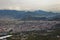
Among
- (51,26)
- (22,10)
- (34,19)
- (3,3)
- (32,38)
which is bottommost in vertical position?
(32,38)

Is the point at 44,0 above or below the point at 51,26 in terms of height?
above

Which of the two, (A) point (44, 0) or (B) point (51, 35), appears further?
(A) point (44, 0)

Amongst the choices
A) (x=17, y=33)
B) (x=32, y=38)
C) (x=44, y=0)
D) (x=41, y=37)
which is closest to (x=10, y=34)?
(x=17, y=33)

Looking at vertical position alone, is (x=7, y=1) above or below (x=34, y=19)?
above

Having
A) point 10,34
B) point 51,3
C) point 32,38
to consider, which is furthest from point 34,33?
point 51,3

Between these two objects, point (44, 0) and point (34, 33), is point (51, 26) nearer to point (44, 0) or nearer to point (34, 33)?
point (34, 33)

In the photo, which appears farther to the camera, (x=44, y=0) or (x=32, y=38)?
(x=44, y=0)
